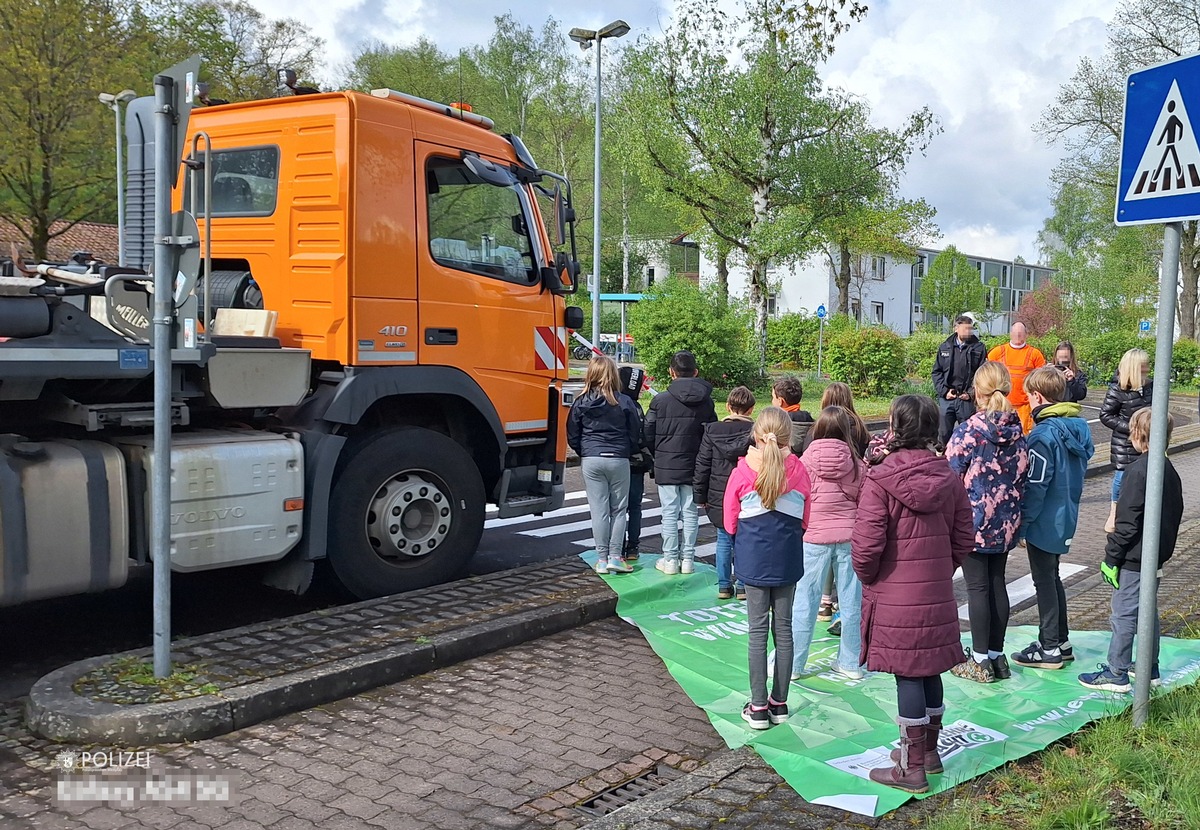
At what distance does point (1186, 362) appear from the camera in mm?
35531

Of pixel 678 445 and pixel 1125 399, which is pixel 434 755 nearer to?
pixel 678 445

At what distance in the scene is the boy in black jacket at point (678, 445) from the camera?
24.3 feet

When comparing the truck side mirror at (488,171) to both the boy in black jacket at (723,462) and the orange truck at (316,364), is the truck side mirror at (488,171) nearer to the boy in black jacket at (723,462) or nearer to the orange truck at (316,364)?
the orange truck at (316,364)

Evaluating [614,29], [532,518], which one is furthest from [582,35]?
[532,518]

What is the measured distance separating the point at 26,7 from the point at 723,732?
23823 mm

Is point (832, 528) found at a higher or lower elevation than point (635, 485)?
higher

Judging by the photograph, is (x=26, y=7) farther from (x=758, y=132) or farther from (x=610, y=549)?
(x=610, y=549)

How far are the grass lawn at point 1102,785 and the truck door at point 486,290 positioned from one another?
4.25 meters

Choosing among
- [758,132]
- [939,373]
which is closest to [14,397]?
[939,373]

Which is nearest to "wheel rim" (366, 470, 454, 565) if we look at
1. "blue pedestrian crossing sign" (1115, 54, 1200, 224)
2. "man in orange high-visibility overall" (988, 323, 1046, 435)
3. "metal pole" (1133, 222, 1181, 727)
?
"metal pole" (1133, 222, 1181, 727)

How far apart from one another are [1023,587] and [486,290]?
4701 mm

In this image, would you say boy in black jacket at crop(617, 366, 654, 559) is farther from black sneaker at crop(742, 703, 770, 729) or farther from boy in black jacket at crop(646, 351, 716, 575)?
black sneaker at crop(742, 703, 770, 729)

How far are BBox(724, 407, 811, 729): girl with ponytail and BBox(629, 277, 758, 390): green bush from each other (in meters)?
17.2

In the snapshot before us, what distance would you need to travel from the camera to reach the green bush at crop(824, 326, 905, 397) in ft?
79.2
